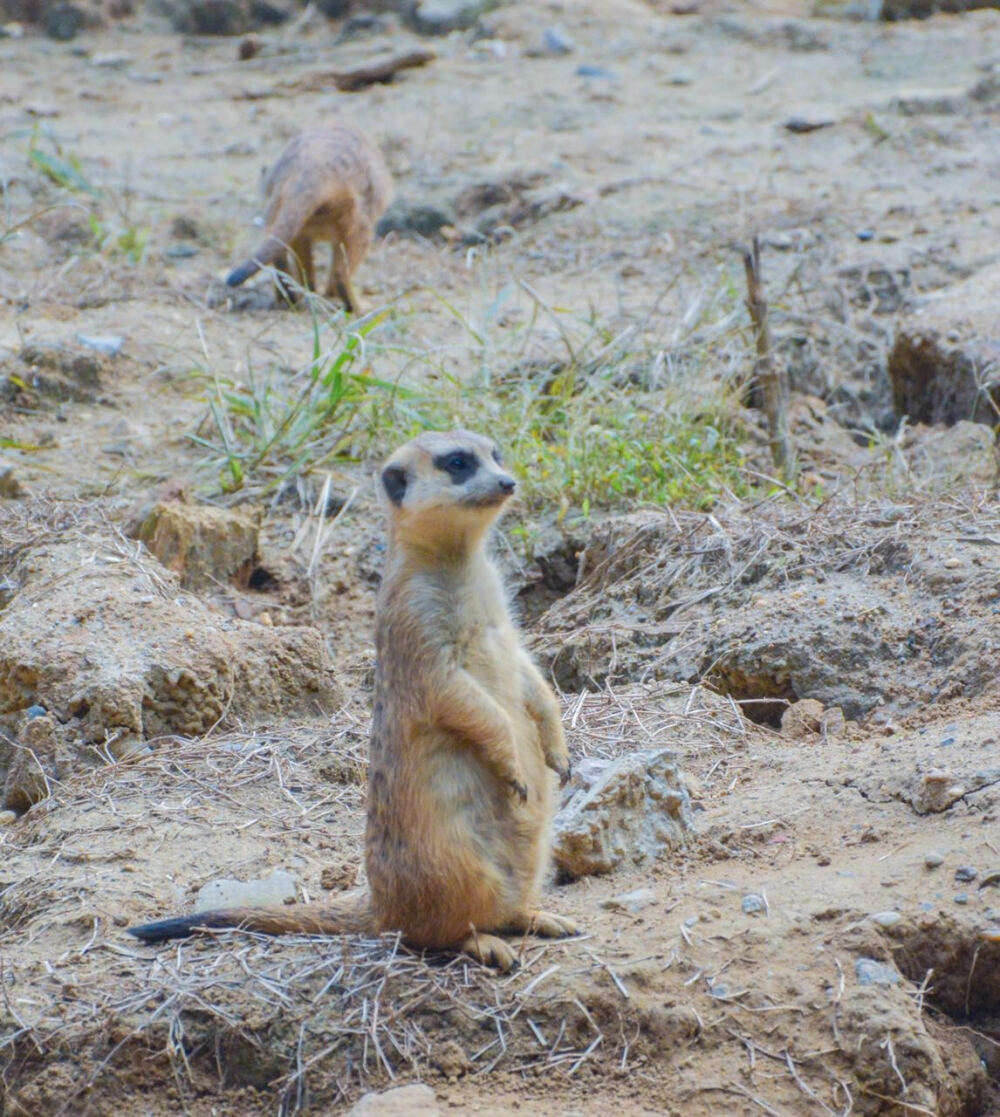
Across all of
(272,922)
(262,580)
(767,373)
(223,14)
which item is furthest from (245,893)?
(223,14)

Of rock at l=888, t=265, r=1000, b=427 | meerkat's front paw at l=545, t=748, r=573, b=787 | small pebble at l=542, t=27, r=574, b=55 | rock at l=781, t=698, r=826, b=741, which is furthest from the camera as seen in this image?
small pebble at l=542, t=27, r=574, b=55

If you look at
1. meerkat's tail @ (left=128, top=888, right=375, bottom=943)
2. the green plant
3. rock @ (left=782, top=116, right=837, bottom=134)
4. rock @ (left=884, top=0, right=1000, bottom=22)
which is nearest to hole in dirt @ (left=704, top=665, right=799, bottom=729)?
meerkat's tail @ (left=128, top=888, right=375, bottom=943)

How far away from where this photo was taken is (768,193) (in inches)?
308

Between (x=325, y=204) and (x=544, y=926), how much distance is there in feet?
16.8

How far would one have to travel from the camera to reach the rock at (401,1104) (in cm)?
230

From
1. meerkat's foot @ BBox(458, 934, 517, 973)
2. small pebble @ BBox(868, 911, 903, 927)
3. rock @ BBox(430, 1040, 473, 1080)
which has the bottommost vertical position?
rock @ BBox(430, 1040, 473, 1080)

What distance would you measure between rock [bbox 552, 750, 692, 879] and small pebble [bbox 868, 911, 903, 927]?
51cm

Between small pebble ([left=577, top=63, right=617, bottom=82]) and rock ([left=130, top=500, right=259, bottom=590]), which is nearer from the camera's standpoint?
rock ([left=130, top=500, right=259, bottom=590])

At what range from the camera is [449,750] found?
2688 millimetres

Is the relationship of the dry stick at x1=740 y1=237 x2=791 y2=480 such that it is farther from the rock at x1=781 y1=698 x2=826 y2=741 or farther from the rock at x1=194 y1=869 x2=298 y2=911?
the rock at x1=194 y1=869 x2=298 y2=911

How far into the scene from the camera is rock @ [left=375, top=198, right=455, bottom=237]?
321 inches

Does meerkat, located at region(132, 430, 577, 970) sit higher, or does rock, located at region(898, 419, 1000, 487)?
meerkat, located at region(132, 430, 577, 970)

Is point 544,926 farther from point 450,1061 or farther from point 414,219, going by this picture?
point 414,219

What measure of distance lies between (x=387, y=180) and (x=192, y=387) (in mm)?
2300
